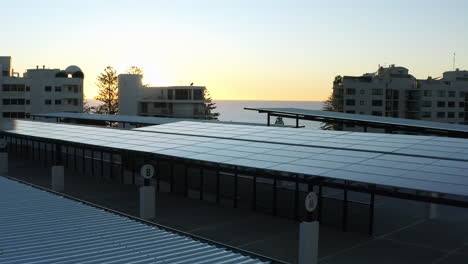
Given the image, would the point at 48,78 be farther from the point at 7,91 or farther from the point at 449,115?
the point at 449,115

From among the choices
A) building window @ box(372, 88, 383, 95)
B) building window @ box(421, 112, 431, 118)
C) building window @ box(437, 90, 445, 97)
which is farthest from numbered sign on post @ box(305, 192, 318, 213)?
building window @ box(437, 90, 445, 97)

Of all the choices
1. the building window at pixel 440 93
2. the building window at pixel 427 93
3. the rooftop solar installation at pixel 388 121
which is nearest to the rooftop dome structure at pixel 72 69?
the building window at pixel 427 93

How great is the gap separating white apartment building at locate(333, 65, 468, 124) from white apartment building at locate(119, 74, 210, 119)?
99.7 feet

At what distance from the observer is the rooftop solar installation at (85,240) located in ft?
39.8

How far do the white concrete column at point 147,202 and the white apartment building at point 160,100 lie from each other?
253 feet

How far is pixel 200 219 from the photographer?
27.3 m

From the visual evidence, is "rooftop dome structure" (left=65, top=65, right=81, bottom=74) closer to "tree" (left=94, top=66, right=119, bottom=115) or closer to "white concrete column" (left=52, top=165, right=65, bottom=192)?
"tree" (left=94, top=66, right=119, bottom=115)

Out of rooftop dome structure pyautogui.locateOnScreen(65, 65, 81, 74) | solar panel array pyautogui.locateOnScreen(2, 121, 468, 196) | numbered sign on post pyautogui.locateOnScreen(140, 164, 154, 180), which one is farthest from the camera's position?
rooftop dome structure pyautogui.locateOnScreen(65, 65, 81, 74)

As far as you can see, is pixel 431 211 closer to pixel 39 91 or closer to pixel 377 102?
pixel 377 102

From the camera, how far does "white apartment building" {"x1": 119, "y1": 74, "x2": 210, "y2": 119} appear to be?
104562 millimetres

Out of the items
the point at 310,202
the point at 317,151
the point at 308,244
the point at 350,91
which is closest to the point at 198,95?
the point at 350,91

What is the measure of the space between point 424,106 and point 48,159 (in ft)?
275

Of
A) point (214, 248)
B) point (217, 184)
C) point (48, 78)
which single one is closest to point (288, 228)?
point (217, 184)

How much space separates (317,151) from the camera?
2500cm
